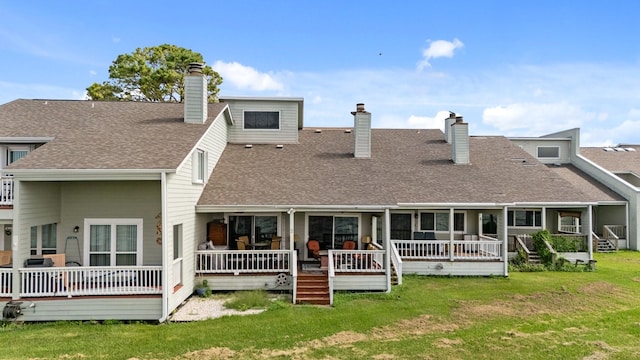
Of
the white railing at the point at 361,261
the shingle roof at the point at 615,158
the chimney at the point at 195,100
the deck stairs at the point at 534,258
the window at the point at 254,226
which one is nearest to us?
the white railing at the point at 361,261

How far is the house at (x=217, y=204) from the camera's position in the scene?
1027cm

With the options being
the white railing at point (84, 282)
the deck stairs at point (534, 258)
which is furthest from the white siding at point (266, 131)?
the deck stairs at point (534, 258)

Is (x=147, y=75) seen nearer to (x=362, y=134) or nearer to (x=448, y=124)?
(x=362, y=134)

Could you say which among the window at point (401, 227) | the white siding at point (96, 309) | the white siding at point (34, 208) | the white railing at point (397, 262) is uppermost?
the white siding at point (34, 208)

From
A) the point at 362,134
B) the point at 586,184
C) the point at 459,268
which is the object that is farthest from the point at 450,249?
the point at 586,184

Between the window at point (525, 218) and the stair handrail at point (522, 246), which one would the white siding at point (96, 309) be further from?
the window at point (525, 218)

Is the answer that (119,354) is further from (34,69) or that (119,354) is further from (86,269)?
(34,69)

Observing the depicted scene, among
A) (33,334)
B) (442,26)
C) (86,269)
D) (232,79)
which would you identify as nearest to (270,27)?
(442,26)

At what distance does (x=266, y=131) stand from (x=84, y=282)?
417 inches

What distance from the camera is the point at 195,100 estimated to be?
14.3m

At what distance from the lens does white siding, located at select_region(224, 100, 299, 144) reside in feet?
60.7

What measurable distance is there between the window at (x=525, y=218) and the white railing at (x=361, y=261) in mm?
10953

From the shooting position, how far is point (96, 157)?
1061 centimetres

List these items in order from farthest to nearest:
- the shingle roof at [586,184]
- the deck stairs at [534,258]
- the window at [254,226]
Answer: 1. the shingle roof at [586,184]
2. the deck stairs at [534,258]
3. the window at [254,226]
